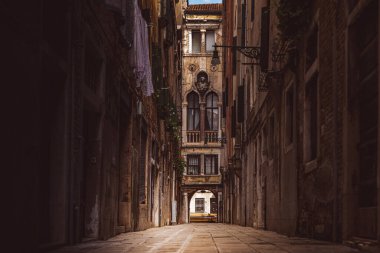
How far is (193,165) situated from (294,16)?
37.9 m

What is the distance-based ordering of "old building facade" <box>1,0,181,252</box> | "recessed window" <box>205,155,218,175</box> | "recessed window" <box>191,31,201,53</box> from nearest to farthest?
"old building facade" <box>1,0,181,252</box> → "recessed window" <box>205,155,218,175</box> → "recessed window" <box>191,31,201,53</box>

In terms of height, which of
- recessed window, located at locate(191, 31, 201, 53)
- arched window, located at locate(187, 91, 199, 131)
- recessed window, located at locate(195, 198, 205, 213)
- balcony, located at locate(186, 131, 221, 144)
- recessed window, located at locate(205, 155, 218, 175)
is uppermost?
recessed window, located at locate(191, 31, 201, 53)

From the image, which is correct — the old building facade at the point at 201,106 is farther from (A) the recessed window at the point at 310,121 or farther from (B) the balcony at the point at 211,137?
(A) the recessed window at the point at 310,121

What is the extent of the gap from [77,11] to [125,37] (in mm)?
3291

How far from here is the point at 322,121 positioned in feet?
29.5

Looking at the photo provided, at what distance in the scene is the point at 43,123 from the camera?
6570 millimetres

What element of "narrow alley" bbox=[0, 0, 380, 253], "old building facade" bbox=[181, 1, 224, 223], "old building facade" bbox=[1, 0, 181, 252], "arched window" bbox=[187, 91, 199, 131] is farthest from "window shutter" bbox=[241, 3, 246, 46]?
"arched window" bbox=[187, 91, 199, 131]

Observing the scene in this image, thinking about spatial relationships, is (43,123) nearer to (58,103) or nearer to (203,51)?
(58,103)

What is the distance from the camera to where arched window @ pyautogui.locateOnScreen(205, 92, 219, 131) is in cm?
4850

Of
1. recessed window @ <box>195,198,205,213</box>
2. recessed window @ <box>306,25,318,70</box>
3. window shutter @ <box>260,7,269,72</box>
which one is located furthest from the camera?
recessed window @ <box>195,198,205,213</box>

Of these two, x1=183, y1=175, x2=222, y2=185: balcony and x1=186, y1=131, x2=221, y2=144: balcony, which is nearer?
x1=183, y1=175, x2=222, y2=185: balcony

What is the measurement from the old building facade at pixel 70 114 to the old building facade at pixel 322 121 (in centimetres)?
271

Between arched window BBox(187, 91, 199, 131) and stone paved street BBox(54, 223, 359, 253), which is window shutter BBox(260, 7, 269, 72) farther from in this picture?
arched window BBox(187, 91, 199, 131)

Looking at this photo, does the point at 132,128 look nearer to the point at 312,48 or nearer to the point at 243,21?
the point at 312,48
